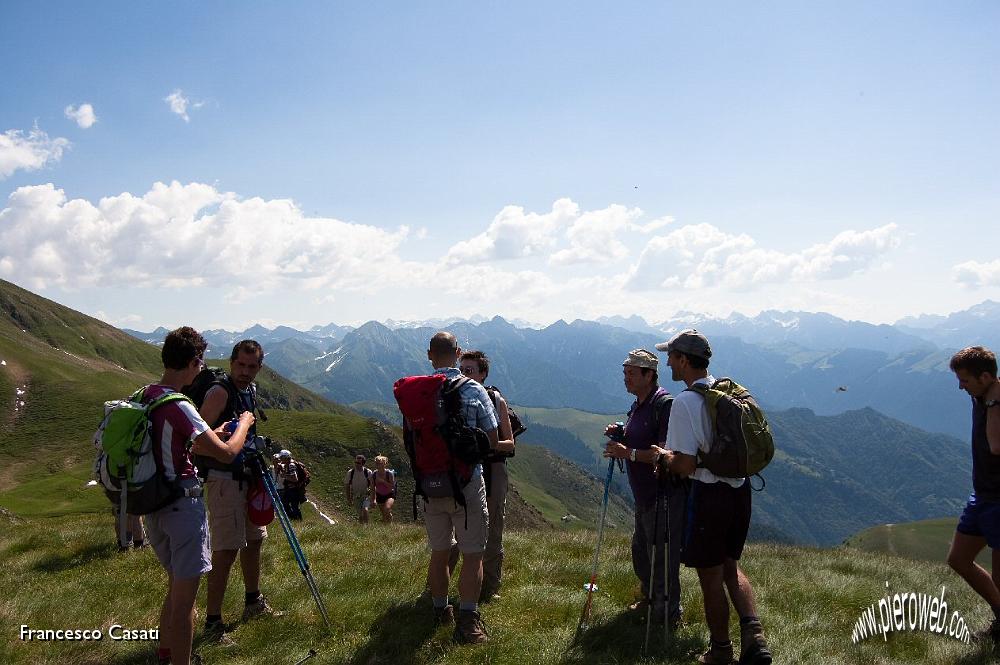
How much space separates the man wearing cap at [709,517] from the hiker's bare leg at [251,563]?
5.48 m

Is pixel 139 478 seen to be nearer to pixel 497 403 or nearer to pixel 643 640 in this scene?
pixel 497 403

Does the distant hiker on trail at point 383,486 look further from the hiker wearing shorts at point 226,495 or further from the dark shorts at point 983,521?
the dark shorts at point 983,521

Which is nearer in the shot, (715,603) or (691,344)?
(715,603)

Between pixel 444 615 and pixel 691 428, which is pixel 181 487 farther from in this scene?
pixel 691 428

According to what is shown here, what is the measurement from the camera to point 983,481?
6770mm

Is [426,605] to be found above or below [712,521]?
below

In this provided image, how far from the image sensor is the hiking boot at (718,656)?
6.06m

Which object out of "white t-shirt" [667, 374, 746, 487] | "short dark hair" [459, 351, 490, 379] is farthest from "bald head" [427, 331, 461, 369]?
"white t-shirt" [667, 374, 746, 487]

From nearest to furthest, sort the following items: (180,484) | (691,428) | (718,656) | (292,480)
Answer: (180,484) → (691,428) → (718,656) → (292,480)

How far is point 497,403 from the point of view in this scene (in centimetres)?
805

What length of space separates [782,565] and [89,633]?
Answer: 11.1 metres

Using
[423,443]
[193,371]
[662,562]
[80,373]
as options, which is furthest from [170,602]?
[80,373]

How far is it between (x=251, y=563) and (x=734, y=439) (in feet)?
20.8

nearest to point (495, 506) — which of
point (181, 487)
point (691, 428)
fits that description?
point (691, 428)
